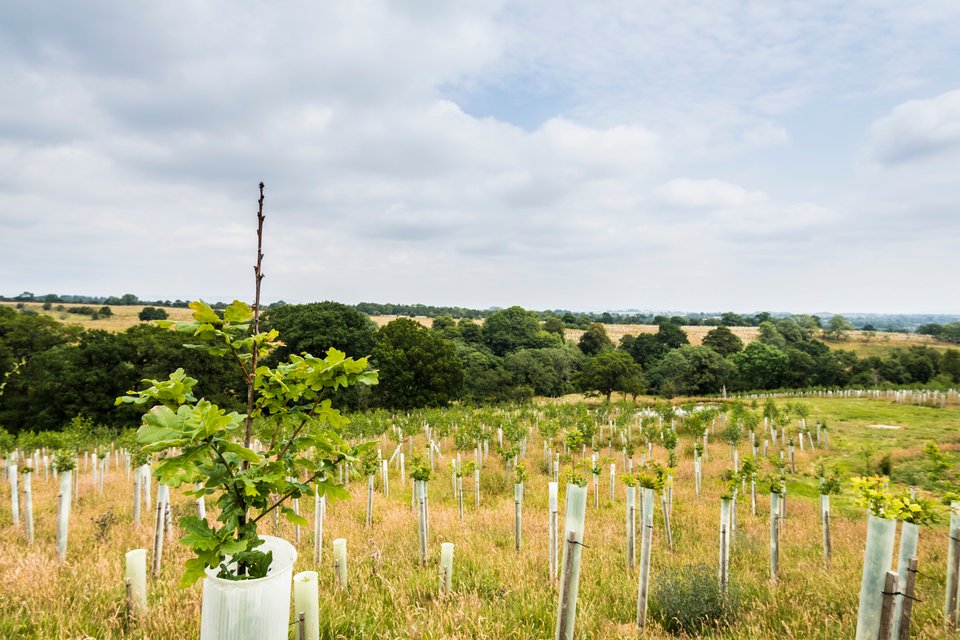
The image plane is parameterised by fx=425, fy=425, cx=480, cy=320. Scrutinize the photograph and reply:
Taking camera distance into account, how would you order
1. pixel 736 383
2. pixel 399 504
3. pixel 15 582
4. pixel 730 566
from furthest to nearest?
pixel 736 383
pixel 399 504
pixel 730 566
pixel 15 582

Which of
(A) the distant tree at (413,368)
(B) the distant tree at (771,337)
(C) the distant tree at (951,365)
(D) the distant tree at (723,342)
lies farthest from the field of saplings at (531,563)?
(B) the distant tree at (771,337)

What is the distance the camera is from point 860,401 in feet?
126

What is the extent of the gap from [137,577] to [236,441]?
13.0 feet

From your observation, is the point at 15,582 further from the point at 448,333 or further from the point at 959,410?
the point at 448,333

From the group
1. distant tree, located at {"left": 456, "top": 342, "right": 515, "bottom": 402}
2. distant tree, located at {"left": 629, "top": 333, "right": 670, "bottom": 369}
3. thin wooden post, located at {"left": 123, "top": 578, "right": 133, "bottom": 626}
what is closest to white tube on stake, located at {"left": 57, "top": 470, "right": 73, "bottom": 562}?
thin wooden post, located at {"left": 123, "top": 578, "right": 133, "bottom": 626}

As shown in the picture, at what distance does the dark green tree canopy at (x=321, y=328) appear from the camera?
3656 cm

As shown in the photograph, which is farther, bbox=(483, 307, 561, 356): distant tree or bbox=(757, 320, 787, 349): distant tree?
bbox=(757, 320, 787, 349): distant tree

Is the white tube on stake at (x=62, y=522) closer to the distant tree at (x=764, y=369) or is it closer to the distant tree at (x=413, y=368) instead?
the distant tree at (x=413, y=368)

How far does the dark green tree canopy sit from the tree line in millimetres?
104

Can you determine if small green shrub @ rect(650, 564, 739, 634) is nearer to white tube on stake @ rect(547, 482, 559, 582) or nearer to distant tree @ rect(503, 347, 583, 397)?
white tube on stake @ rect(547, 482, 559, 582)

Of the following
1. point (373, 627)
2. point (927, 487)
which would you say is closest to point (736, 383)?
point (927, 487)

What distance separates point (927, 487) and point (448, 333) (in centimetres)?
6383

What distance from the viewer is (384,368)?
1426 inches

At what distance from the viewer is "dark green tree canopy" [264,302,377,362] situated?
36562 millimetres
